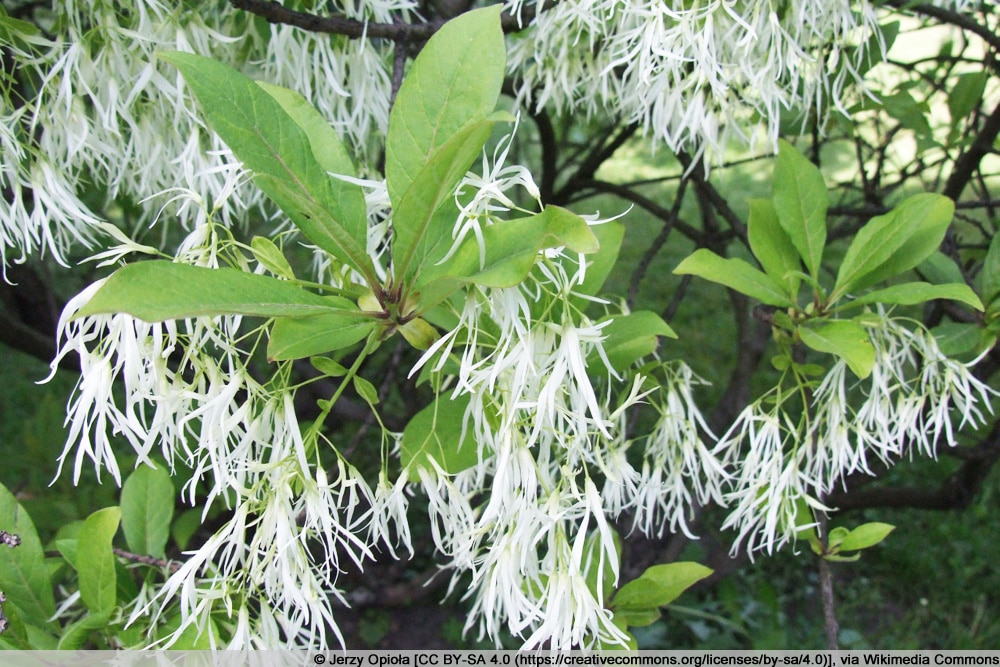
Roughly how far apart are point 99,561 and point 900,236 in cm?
108

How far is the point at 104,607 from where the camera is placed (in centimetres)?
98

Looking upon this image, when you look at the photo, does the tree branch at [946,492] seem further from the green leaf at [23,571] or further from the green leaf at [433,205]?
the green leaf at [23,571]

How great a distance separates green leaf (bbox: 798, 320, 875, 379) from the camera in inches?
35.4

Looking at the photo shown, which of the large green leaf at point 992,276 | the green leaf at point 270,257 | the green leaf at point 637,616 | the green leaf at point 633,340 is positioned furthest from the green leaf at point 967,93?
Answer: the green leaf at point 270,257

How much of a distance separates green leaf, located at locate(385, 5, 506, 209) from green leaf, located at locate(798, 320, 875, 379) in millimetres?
488

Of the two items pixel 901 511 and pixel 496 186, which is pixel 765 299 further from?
pixel 901 511

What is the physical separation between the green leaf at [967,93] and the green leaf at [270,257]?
1422mm

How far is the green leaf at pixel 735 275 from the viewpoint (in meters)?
1.03

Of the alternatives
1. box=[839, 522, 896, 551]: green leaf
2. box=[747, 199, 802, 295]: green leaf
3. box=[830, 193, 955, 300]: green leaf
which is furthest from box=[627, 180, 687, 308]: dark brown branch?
box=[839, 522, 896, 551]: green leaf

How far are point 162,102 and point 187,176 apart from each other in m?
0.14

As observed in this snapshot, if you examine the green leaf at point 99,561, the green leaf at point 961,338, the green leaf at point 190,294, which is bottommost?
the green leaf at point 99,561

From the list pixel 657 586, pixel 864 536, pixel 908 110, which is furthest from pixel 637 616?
pixel 908 110

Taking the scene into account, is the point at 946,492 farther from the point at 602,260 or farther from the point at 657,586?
the point at 602,260

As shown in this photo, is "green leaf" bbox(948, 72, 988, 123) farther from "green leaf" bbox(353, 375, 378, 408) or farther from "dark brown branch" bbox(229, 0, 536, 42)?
"green leaf" bbox(353, 375, 378, 408)
